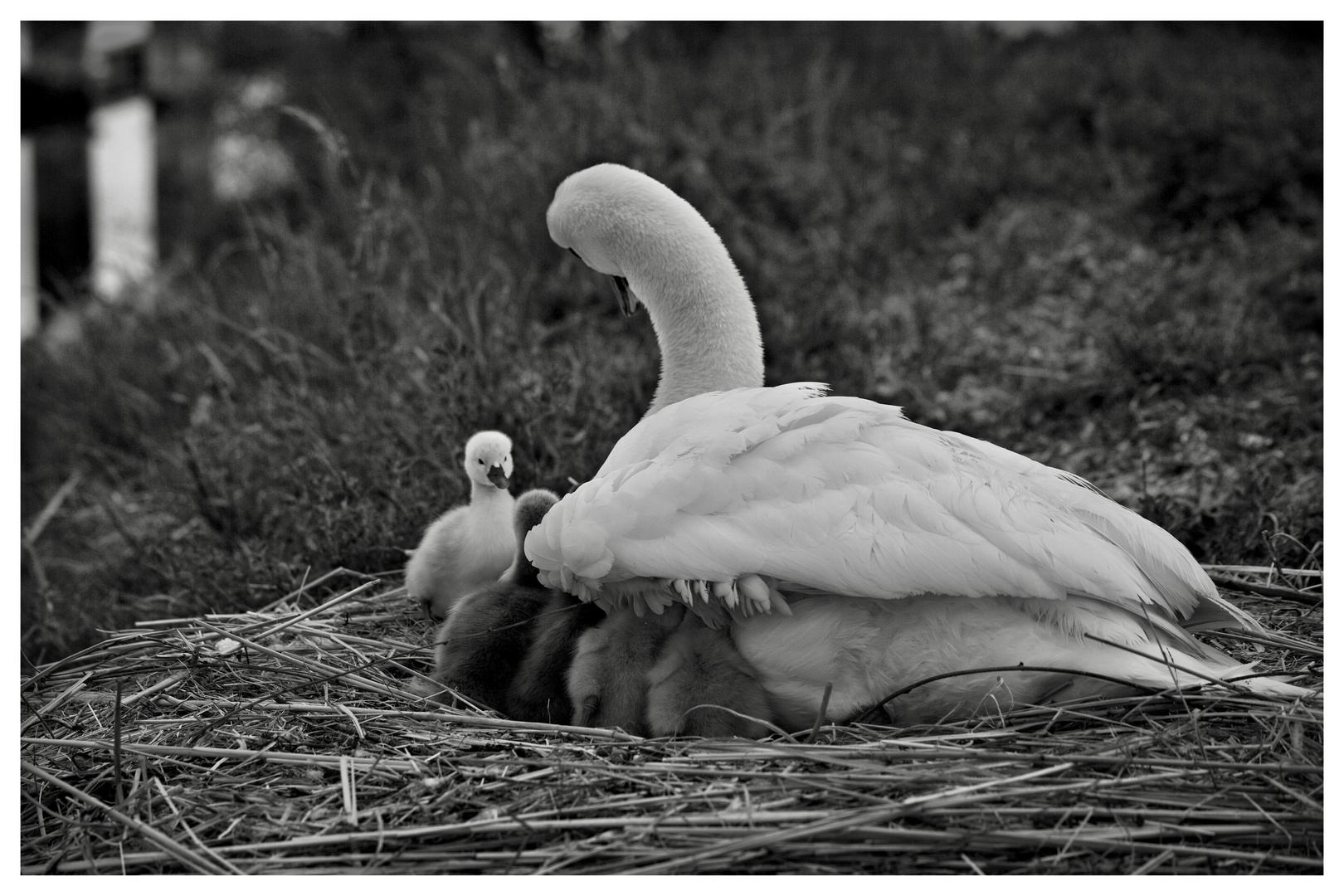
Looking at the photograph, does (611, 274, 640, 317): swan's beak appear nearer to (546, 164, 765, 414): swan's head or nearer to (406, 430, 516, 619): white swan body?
(546, 164, 765, 414): swan's head

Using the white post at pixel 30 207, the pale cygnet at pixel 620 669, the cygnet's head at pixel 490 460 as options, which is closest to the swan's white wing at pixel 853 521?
the pale cygnet at pixel 620 669

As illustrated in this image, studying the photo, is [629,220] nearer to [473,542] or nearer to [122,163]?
[473,542]

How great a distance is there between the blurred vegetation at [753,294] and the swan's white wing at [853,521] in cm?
98

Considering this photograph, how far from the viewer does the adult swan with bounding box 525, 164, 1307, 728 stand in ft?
8.08

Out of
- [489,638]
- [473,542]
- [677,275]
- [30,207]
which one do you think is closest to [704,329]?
[677,275]

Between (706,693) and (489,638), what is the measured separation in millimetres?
671

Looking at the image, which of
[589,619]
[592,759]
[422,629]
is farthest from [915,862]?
[422,629]

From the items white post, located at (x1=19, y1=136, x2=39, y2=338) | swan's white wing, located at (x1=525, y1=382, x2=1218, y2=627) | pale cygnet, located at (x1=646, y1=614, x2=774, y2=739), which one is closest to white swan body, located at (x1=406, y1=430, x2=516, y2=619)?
swan's white wing, located at (x1=525, y1=382, x2=1218, y2=627)

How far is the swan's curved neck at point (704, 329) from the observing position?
346 cm

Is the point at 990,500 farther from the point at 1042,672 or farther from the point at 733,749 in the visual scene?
the point at 733,749

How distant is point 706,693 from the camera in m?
2.60

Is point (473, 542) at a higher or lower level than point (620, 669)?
higher

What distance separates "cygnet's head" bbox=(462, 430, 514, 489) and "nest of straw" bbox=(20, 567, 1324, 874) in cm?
83

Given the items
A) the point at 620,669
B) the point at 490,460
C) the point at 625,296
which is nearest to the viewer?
the point at 620,669
